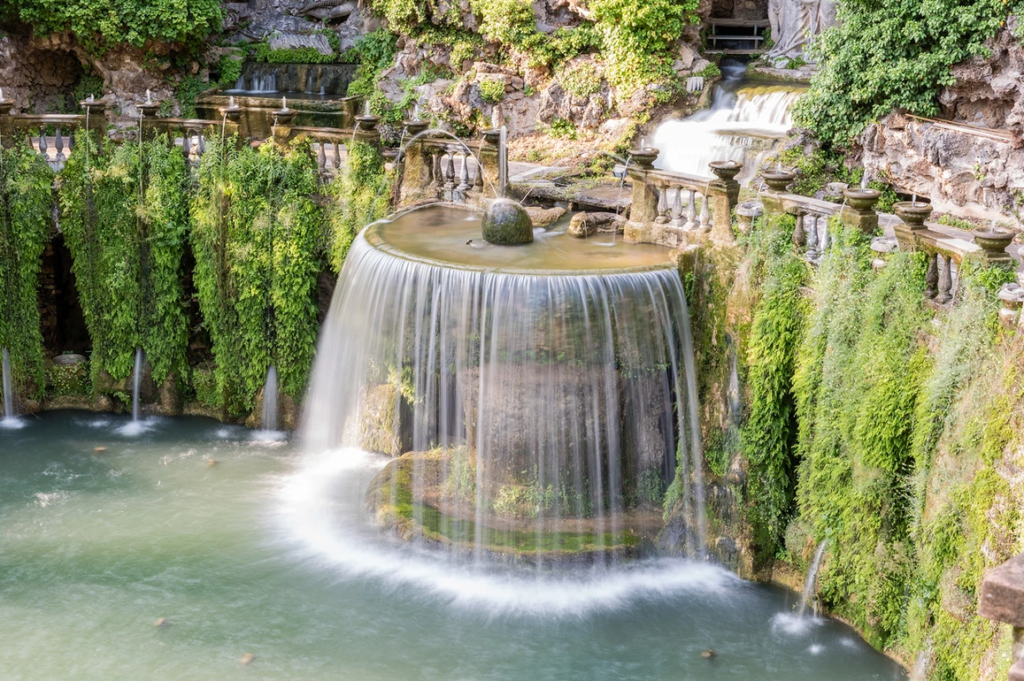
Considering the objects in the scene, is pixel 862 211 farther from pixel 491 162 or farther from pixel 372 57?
pixel 372 57

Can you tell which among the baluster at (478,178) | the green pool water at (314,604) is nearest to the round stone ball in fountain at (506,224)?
the baluster at (478,178)

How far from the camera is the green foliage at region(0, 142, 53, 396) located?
769 inches

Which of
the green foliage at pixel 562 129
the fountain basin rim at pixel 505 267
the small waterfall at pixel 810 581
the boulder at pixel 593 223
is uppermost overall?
the green foliage at pixel 562 129

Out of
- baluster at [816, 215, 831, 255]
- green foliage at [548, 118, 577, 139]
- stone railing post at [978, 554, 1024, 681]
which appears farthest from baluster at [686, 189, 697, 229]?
stone railing post at [978, 554, 1024, 681]

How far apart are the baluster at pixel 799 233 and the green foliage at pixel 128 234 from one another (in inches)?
416

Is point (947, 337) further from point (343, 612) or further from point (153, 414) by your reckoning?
point (153, 414)

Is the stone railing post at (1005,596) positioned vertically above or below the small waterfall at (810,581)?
above

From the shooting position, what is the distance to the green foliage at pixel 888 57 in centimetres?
2003

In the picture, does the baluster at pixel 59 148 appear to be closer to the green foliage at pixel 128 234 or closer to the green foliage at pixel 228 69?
the green foliage at pixel 128 234

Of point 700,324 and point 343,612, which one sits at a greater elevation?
point 700,324

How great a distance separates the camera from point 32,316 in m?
20.0

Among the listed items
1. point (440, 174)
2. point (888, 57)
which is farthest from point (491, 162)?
point (888, 57)

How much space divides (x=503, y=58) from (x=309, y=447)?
40.4 feet

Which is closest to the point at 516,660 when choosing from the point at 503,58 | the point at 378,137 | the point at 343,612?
the point at 343,612
